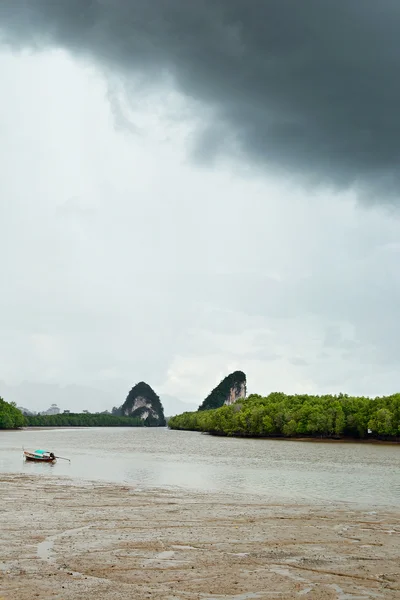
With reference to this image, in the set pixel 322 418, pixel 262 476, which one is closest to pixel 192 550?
pixel 262 476

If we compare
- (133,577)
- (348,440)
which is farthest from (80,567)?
(348,440)

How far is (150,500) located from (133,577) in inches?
662

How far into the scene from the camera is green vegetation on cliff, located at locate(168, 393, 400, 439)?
121 meters

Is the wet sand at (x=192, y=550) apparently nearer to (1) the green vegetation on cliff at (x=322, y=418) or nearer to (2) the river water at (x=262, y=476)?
→ (2) the river water at (x=262, y=476)

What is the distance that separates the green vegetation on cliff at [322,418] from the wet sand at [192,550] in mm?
95138

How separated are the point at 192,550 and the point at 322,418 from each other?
120m

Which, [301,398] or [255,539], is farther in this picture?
[301,398]

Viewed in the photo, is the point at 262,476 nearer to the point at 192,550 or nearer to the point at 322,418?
the point at 192,550

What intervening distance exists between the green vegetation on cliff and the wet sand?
95138 mm

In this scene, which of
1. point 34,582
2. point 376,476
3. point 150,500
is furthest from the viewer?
point 376,476

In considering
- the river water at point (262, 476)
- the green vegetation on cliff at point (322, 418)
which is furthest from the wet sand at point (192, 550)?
the green vegetation on cliff at point (322, 418)

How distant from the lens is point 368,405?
132 meters

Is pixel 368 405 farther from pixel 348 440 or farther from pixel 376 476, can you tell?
pixel 376 476

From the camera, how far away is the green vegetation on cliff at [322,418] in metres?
121
